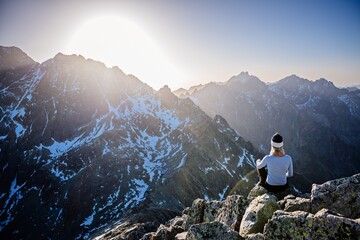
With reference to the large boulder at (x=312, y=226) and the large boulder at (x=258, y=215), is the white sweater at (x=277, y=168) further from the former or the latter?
the large boulder at (x=312, y=226)

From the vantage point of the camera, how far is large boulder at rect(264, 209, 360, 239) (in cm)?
843

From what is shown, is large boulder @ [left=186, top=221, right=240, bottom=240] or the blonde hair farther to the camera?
the blonde hair

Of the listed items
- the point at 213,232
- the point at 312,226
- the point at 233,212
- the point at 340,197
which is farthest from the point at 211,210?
the point at 312,226

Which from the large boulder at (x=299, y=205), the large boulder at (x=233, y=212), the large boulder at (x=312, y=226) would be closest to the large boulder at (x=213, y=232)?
the large boulder at (x=312, y=226)

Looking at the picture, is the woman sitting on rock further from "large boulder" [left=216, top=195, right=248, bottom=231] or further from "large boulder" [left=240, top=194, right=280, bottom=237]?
"large boulder" [left=216, top=195, right=248, bottom=231]

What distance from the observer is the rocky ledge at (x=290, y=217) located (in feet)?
29.2

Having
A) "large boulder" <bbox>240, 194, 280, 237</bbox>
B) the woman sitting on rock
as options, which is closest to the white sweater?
the woman sitting on rock

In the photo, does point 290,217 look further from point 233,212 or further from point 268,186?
point 233,212

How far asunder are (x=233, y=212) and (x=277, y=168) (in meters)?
4.05

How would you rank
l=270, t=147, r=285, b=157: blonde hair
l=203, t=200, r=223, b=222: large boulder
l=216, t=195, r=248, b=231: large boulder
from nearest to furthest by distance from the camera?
l=270, t=147, r=285, b=157: blonde hair < l=216, t=195, r=248, b=231: large boulder < l=203, t=200, r=223, b=222: large boulder

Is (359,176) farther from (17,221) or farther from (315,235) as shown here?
(17,221)

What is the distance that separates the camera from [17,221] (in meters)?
187

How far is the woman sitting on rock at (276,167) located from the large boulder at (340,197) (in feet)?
5.28

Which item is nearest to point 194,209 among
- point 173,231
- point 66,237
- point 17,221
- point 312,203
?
point 173,231
